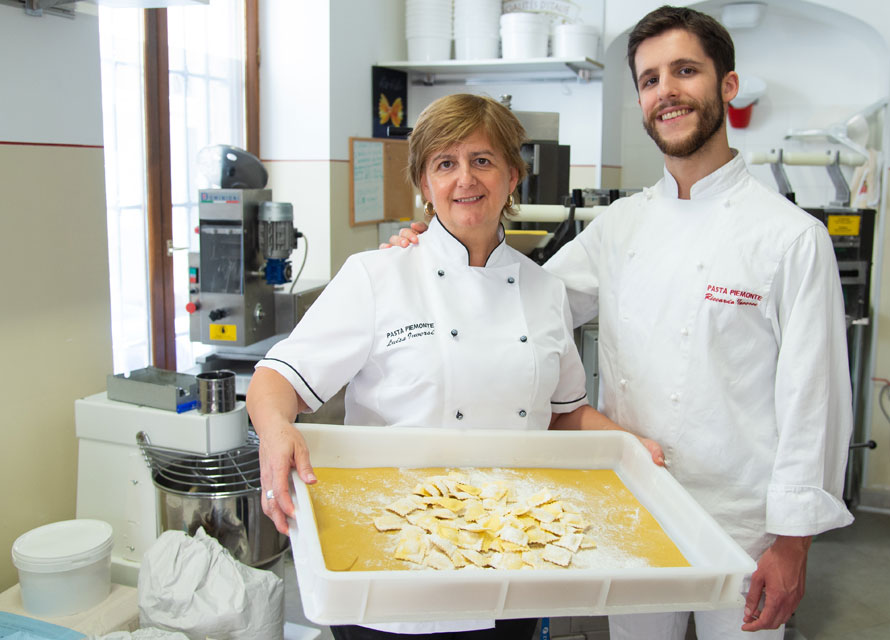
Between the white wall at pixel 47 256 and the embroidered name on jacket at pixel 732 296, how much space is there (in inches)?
75.2

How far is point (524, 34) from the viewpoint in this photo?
443cm

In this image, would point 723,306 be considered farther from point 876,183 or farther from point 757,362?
point 876,183

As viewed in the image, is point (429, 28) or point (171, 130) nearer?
point (171, 130)

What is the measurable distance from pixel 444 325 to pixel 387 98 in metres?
3.36

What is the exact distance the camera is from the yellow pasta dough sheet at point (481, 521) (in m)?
1.26

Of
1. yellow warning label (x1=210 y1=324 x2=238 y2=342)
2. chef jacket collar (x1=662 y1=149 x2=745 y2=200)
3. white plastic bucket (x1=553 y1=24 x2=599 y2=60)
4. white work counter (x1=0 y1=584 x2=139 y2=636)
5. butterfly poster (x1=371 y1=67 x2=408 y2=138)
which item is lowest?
white work counter (x1=0 y1=584 x2=139 y2=636)

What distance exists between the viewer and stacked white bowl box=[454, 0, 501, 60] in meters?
4.55

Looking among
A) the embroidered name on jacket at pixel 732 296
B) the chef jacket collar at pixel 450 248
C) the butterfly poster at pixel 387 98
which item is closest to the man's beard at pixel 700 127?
the embroidered name on jacket at pixel 732 296

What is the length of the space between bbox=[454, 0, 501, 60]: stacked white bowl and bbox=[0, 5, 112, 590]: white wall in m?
2.45

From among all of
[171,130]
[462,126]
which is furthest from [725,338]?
[171,130]

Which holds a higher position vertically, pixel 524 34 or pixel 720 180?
pixel 524 34

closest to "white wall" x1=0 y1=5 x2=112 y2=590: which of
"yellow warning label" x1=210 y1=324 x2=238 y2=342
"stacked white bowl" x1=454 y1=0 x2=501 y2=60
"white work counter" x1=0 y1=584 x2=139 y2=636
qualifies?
"white work counter" x1=0 y1=584 x2=139 y2=636

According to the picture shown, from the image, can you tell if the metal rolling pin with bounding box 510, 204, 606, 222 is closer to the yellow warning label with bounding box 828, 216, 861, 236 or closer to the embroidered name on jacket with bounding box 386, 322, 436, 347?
the embroidered name on jacket with bounding box 386, 322, 436, 347

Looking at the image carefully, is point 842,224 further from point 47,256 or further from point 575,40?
point 47,256
